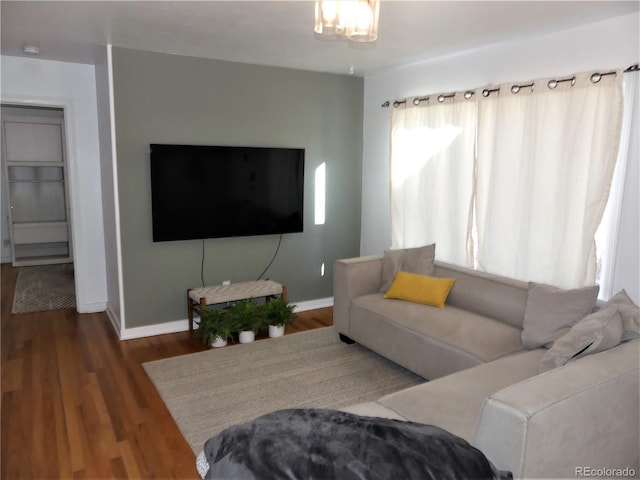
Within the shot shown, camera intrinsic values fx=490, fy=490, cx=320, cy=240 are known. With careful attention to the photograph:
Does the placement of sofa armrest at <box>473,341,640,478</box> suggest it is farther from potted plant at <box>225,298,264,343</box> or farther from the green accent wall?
the green accent wall

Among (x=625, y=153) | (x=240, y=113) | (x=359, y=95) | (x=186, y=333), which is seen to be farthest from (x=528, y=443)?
(x=359, y=95)

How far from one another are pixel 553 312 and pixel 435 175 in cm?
186

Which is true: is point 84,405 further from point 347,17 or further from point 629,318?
point 629,318

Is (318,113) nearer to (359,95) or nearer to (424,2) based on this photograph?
(359,95)

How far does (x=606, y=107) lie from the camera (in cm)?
311

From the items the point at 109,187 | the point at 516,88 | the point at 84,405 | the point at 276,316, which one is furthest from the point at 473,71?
the point at 84,405

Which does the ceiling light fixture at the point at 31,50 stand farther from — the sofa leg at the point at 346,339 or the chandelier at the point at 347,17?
the sofa leg at the point at 346,339

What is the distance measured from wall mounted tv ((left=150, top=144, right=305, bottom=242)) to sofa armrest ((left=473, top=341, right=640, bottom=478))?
3253mm

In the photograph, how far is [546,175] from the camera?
3514 mm

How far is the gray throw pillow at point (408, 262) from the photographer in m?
4.00

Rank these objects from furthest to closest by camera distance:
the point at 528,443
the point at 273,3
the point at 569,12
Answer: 1. the point at 569,12
2. the point at 273,3
3. the point at 528,443

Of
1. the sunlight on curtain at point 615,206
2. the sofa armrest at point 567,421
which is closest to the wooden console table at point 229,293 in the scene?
the sunlight on curtain at point 615,206

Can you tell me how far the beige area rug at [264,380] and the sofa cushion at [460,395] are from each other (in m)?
0.88

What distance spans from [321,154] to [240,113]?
96 centimetres
